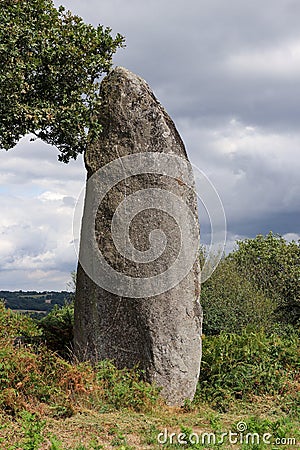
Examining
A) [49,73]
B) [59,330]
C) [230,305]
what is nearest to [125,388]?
[59,330]

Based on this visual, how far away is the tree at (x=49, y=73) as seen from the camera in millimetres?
10211

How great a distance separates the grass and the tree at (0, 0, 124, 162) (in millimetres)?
3991

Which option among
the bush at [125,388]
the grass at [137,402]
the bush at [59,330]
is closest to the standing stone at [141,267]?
the bush at [125,388]

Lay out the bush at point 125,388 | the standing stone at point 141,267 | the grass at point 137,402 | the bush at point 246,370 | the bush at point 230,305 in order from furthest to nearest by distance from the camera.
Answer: the bush at point 230,305 < the bush at point 246,370 < the standing stone at point 141,267 < the bush at point 125,388 < the grass at point 137,402

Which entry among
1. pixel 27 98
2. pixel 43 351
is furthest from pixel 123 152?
pixel 43 351

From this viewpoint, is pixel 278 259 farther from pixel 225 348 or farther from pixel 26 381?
pixel 26 381

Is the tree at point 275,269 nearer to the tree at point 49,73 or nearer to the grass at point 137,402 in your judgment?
the grass at point 137,402

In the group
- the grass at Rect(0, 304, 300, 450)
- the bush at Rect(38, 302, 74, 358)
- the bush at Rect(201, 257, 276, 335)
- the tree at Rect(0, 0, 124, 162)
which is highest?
the tree at Rect(0, 0, 124, 162)

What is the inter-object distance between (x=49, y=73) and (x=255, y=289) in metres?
14.1

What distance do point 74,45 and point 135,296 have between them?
15.8 feet

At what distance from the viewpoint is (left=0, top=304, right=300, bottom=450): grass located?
24.7ft

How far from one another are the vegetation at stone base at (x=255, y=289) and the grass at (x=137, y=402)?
6.29m

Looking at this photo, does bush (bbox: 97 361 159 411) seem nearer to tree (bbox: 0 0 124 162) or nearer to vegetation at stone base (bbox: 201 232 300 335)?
tree (bbox: 0 0 124 162)

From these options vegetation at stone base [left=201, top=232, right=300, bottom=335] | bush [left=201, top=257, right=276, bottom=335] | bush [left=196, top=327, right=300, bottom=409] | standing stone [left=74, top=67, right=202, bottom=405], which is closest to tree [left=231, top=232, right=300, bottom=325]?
vegetation at stone base [left=201, top=232, right=300, bottom=335]
